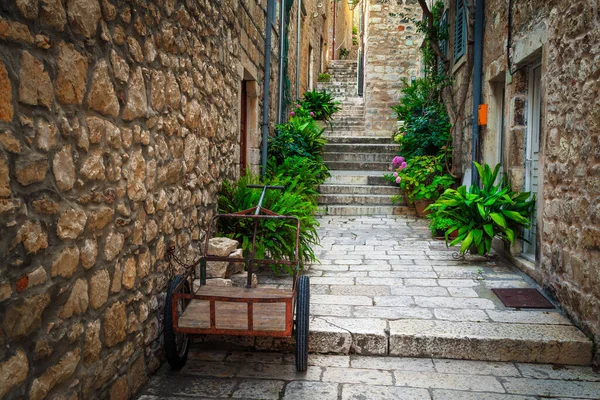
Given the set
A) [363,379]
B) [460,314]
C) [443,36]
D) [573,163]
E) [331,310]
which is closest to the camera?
[363,379]

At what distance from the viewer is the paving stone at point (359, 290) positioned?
430cm

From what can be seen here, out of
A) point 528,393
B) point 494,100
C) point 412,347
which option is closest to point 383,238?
point 494,100

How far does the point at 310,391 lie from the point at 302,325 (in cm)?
38

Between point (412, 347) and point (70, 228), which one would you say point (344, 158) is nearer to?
point (412, 347)

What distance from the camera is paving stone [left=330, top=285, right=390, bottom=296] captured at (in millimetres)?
4297

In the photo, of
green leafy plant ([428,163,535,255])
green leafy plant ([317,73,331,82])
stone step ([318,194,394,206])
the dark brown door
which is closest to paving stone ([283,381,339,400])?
green leafy plant ([428,163,535,255])

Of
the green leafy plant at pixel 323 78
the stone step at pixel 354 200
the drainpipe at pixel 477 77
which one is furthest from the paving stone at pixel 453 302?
the green leafy plant at pixel 323 78

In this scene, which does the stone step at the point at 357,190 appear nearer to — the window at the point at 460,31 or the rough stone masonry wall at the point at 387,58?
the window at the point at 460,31

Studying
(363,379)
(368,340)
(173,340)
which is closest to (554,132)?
(368,340)

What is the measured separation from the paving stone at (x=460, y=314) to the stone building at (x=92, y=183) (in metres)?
1.96

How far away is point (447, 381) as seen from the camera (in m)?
3.01

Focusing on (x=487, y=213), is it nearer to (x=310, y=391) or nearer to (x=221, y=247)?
(x=221, y=247)

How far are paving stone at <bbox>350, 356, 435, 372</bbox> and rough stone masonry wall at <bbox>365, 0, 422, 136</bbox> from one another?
10183 millimetres

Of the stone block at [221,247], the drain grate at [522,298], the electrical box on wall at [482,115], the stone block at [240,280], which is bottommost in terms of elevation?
the drain grate at [522,298]
